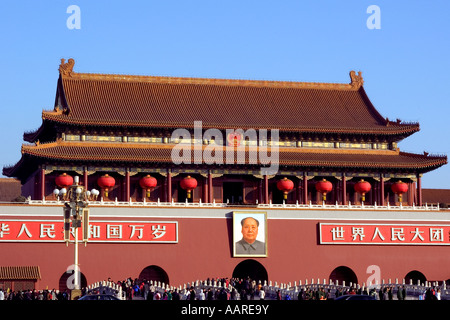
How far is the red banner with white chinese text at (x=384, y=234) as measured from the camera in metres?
57.0

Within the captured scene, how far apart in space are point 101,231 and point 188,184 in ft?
22.4

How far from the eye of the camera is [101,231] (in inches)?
2105

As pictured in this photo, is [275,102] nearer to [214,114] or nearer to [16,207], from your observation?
[214,114]

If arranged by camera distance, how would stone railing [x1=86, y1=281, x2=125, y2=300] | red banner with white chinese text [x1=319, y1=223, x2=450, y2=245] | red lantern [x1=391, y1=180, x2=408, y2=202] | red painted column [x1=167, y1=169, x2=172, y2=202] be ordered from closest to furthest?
stone railing [x1=86, y1=281, x2=125, y2=300], red painted column [x1=167, y1=169, x2=172, y2=202], red banner with white chinese text [x1=319, y1=223, x2=450, y2=245], red lantern [x1=391, y1=180, x2=408, y2=202]

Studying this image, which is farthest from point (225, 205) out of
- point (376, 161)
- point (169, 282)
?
point (376, 161)

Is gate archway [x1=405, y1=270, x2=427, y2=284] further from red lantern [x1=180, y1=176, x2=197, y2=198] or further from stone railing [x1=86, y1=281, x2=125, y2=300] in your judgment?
stone railing [x1=86, y1=281, x2=125, y2=300]

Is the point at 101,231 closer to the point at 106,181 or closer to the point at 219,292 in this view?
the point at 106,181

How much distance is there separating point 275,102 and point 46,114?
16.7 m

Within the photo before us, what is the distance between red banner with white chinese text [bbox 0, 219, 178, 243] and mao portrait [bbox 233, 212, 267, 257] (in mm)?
3718

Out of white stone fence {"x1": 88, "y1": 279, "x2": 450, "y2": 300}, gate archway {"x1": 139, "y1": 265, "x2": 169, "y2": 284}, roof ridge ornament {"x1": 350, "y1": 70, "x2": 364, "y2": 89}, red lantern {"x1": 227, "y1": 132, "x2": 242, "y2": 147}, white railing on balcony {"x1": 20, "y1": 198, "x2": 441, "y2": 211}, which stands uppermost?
roof ridge ornament {"x1": 350, "y1": 70, "x2": 364, "y2": 89}

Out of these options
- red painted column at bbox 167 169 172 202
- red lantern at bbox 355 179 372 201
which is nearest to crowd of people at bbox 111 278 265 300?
red painted column at bbox 167 169 172 202

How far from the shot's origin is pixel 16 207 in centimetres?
5238

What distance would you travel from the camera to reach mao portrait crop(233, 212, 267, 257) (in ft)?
182

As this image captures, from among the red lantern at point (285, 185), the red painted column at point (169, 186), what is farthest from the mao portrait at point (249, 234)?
the red painted column at point (169, 186)
